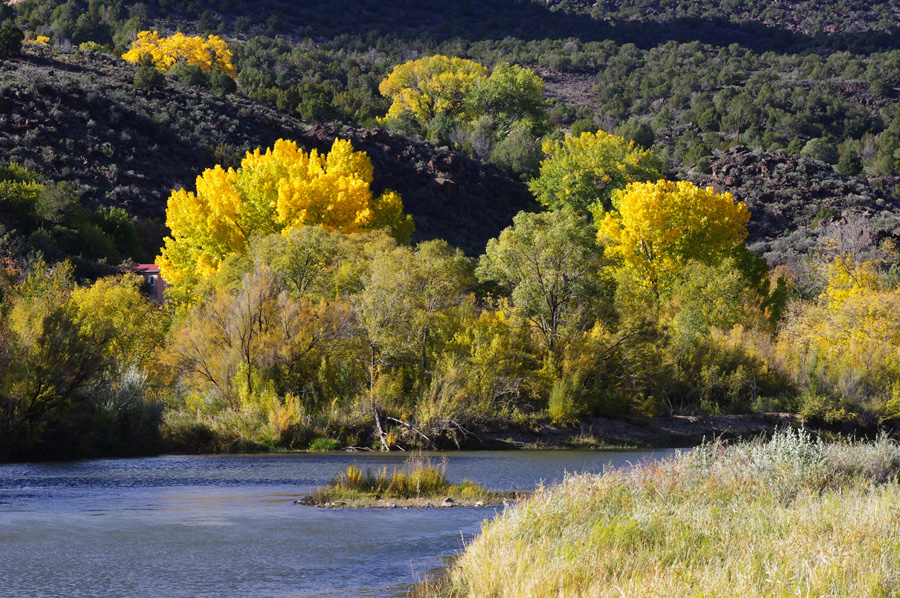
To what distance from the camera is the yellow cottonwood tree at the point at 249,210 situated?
170ft

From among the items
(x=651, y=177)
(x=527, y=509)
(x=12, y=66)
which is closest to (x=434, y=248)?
(x=527, y=509)

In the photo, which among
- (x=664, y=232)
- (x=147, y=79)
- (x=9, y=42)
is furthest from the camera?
(x=147, y=79)

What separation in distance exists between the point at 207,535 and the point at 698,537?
28.2ft

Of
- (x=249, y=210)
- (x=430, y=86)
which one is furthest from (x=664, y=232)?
(x=430, y=86)

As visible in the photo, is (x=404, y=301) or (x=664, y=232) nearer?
(x=404, y=301)

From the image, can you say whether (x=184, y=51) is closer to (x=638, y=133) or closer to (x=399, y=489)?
(x=638, y=133)

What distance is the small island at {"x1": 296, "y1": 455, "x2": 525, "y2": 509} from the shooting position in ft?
72.0

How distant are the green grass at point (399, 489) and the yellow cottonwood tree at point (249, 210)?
28.6m

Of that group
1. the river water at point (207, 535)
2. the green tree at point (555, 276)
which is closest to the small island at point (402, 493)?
the river water at point (207, 535)

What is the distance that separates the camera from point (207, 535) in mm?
17594

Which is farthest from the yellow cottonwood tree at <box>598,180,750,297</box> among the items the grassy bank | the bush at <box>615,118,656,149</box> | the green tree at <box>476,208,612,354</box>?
the bush at <box>615,118,656,149</box>

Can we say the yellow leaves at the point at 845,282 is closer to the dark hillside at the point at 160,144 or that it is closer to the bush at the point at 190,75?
the dark hillside at the point at 160,144

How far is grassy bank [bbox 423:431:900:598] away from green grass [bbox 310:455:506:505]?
18.5 feet

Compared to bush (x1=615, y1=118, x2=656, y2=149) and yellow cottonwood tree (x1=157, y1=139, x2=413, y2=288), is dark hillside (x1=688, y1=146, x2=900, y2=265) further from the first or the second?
yellow cottonwood tree (x1=157, y1=139, x2=413, y2=288)
